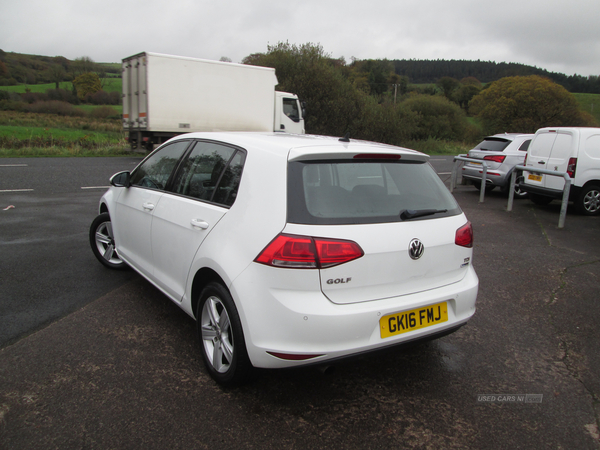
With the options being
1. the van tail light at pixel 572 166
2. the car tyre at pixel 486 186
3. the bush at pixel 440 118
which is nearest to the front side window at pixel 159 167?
the van tail light at pixel 572 166

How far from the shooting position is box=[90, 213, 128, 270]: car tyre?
16.7 feet

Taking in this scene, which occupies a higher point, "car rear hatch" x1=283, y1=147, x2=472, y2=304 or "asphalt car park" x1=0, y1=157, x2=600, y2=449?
"car rear hatch" x1=283, y1=147, x2=472, y2=304

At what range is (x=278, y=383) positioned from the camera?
9.82ft

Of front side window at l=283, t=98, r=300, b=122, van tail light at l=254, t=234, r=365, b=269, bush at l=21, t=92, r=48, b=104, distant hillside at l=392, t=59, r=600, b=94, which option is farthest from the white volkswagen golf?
distant hillside at l=392, t=59, r=600, b=94

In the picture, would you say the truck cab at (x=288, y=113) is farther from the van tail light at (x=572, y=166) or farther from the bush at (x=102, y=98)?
the bush at (x=102, y=98)

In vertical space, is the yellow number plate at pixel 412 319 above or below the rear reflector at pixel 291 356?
above

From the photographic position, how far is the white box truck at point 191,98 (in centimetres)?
1653

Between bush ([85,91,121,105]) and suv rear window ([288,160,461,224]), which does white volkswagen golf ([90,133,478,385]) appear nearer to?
suv rear window ([288,160,461,224])

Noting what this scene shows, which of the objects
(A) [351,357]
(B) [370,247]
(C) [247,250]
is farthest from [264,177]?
(A) [351,357]

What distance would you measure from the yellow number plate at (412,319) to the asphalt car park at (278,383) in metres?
0.22

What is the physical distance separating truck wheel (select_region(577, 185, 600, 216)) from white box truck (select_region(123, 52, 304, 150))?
1198 centimetres

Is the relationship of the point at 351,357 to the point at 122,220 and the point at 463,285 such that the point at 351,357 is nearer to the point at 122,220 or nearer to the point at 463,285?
the point at 463,285

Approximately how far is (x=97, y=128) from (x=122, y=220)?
4117 centimetres

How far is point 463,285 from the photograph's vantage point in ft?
9.96
